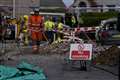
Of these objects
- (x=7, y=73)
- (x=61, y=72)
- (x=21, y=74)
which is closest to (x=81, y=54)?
(x=61, y=72)

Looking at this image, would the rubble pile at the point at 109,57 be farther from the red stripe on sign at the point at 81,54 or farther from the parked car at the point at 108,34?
the parked car at the point at 108,34

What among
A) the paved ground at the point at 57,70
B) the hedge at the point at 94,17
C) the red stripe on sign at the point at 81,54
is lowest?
the paved ground at the point at 57,70

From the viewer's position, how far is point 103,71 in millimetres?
15969

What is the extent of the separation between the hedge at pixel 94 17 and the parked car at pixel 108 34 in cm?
603

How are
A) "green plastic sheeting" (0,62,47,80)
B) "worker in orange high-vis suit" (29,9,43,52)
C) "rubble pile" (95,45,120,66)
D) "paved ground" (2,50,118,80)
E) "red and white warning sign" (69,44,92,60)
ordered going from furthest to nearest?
"worker in orange high-vis suit" (29,9,43,52), "rubble pile" (95,45,120,66), "red and white warning sign" (69,44,92,60), "paved ground" (2,50,118,80), "green plastic sheeting" (0,62,47,80)

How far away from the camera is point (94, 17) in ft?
123

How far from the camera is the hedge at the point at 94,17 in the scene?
35.7 m

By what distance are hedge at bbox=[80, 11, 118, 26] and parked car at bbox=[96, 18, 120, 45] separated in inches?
237

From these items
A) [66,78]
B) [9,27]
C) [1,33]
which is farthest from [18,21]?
[66,78]

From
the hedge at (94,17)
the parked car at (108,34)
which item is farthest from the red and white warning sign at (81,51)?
the hedge at (94,17)

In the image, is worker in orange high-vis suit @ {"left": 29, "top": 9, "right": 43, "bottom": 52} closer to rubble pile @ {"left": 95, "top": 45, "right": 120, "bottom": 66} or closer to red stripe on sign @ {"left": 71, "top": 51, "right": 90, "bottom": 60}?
rubble pile @ {"left": 95, "top": 45, "right": 120, "bottom": 66}

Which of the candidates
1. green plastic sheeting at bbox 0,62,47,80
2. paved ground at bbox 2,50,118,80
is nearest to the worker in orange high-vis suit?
paved ground at bbox 2,50,118,80

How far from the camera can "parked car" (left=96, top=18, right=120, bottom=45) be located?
24.0 m

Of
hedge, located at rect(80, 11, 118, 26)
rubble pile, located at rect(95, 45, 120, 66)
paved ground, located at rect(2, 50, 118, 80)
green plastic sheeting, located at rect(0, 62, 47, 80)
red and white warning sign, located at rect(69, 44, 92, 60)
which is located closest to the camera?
green plastic sheeting, located at rect(0, 62, 47, 80)
